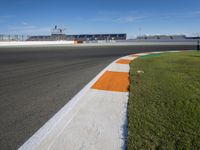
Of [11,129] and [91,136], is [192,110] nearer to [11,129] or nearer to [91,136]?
[91,136]

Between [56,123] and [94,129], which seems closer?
[94,129]

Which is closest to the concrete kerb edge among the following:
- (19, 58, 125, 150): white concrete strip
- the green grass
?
(19, 58, 125, 150): white concrete strip

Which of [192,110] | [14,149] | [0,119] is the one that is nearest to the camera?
[14,149]

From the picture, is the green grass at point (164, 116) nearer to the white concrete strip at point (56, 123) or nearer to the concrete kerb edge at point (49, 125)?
the white concrete strip at point (56, 123)

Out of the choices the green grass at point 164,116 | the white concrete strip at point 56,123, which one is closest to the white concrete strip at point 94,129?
the white concrete strip at point 56,123

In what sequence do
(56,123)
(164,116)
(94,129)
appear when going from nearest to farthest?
(94,129) → (56,123) → (164,116)

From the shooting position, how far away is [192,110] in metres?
3.73

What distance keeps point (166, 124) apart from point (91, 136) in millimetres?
1307

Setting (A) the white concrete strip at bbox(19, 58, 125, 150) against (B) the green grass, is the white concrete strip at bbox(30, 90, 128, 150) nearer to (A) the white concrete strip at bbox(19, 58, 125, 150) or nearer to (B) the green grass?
(A) the white concrete strip at bbox(19, 58, 125, 150)

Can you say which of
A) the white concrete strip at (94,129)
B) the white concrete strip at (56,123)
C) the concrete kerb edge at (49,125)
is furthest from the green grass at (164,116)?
the concrete kerb edge at (49,125)

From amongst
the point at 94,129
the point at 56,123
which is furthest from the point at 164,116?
the point at 56,123

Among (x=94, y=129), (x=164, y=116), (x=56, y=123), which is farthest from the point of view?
(x=164, y=116)

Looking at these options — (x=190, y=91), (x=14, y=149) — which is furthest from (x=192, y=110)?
(x=14, y=149)

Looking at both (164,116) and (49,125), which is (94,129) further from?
(164,116)
